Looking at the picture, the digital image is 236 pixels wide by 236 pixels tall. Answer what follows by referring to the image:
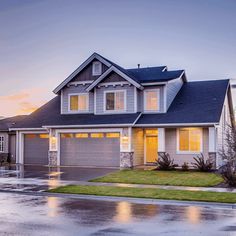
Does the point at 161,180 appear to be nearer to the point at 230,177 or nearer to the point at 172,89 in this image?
the point at 230,177

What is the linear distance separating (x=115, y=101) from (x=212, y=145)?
7958mm

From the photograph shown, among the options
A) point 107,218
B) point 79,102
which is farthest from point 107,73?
point 107,218

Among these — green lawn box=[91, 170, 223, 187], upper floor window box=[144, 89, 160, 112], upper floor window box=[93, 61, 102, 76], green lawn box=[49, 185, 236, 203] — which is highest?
upper floor window box=[93, 61, 102, 76]

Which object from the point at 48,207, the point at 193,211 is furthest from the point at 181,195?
the point at 48,207

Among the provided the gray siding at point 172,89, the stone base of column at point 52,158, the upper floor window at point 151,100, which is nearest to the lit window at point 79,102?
the stone base of column at point 52,158

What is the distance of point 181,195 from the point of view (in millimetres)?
13906

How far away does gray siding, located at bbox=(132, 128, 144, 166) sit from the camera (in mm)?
26381

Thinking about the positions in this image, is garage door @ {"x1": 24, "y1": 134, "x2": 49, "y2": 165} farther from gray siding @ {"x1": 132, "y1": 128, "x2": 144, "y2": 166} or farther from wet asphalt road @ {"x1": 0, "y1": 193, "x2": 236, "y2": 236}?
wet asphalt road @ {"x1": 0, "y1": 193, "x2": 236, "y2": 236}

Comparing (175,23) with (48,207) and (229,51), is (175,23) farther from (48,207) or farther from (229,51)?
(48,207)

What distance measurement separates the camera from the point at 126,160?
84.0 feet

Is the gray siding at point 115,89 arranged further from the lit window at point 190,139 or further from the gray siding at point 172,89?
the lit window at point 190,139

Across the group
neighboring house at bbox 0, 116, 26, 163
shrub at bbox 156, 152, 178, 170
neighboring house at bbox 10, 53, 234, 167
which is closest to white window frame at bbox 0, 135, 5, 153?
neighboring house at bbox 0, 116, 26, 163

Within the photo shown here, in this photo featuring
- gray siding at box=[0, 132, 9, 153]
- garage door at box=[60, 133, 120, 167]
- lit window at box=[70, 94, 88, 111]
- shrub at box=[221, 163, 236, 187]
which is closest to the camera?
shrub at box=[221, 163, 236, 187]

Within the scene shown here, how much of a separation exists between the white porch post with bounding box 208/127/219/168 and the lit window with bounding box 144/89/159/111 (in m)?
4.65
